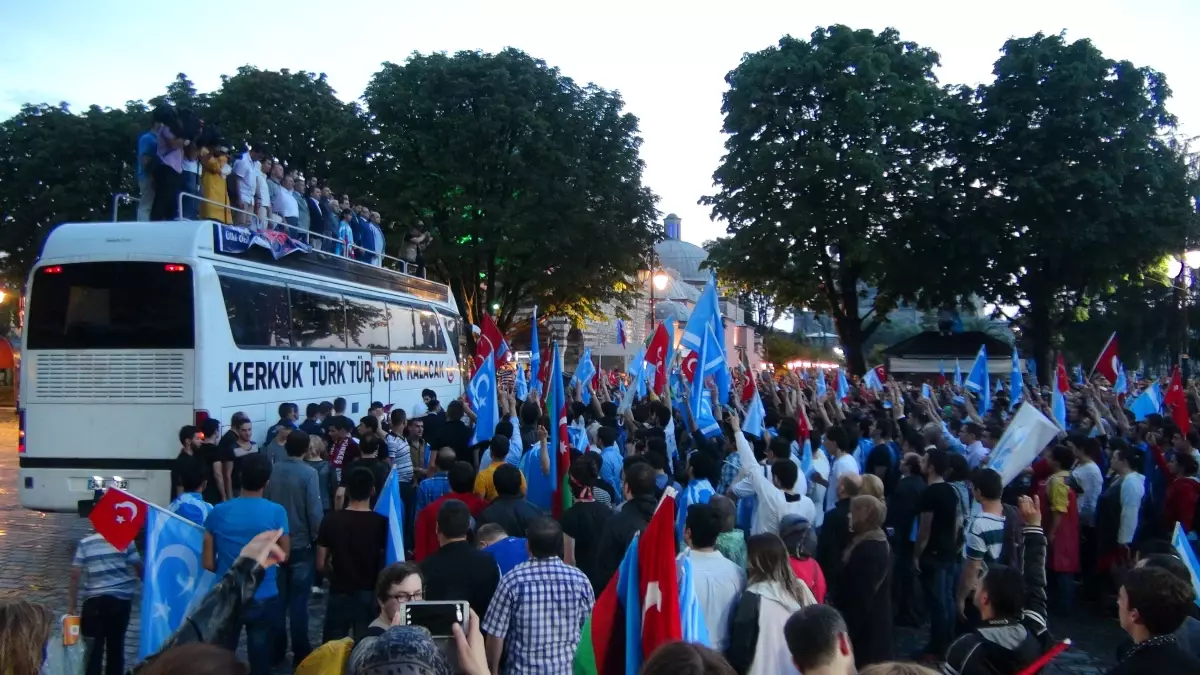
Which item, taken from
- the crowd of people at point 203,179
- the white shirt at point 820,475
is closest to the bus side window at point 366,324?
the crowd of people at point 203,179

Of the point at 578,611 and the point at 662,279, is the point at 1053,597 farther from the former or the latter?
the point at 662,279

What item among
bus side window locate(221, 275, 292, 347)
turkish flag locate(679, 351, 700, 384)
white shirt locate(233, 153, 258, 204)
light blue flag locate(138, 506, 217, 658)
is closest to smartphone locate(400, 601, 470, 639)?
light blue flag locate(138, 506, 217, 658)

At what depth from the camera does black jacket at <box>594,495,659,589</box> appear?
596 centimetres

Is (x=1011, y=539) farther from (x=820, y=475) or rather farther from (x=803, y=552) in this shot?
(x=803, y=552)

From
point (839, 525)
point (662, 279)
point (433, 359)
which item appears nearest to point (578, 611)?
point (839, 525)

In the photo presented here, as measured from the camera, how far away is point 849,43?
1252 inches

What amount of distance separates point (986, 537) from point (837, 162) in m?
25.0

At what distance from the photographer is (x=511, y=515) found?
622 centimetres

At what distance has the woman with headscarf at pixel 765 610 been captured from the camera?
4609 millimetres

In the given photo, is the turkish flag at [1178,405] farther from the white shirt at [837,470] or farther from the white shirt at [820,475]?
the white shirt at [837,470]

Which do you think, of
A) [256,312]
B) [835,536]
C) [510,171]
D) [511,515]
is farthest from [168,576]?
[510,171]

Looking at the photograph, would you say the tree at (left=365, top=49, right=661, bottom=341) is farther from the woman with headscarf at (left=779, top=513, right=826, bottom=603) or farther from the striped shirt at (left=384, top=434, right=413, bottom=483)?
the woman with headscarf at (left=779, top=513, right=826, bottom=603)

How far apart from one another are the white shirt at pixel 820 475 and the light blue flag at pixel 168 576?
4.60 metres

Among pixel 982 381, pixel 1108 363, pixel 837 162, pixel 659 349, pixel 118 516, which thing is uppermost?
pixel 837 162
